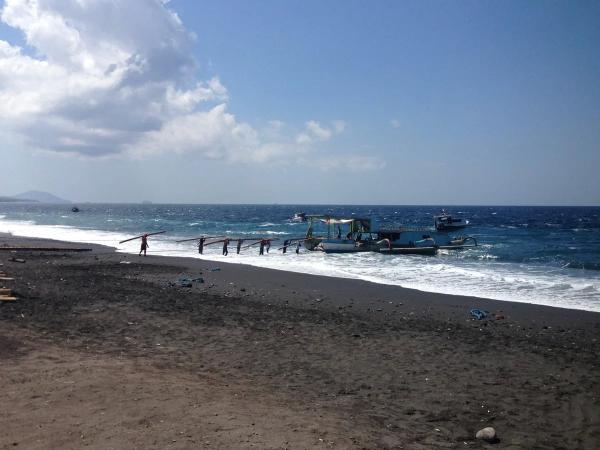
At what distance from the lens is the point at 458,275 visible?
876 inches

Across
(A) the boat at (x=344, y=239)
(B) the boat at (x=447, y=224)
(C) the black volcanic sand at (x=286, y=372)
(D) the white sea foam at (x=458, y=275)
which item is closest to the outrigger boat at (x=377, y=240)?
(A) the boat at (x=344, y=239)

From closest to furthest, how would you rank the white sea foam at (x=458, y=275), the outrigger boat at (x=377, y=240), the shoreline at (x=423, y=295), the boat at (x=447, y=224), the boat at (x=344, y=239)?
1. the shoreline at (x=423, y=295)
2. the white sea foam at (x=458, y=275)
3. the boat at (x=344, y=239)
4. the outrigger boat at (x=377, y=240)
5. the boat at (x=447, y=224)

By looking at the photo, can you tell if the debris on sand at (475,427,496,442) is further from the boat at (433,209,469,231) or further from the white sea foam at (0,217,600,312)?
the boat at (433,209,469,231)

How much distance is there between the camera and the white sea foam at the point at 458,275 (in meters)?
17.3

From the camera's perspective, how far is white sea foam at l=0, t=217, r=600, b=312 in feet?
56.7

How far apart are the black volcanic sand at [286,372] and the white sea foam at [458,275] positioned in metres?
2.58

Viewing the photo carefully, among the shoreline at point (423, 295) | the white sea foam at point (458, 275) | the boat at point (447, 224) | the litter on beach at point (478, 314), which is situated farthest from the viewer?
the boat at point (447, 224)

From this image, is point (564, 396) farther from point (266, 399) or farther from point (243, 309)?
point (243, 309)

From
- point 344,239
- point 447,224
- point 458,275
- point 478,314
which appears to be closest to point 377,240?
point 344,239

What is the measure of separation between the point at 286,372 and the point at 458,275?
1611 centimetres

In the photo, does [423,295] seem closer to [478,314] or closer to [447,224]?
[478,314]

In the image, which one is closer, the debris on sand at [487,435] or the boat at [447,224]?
the debris on sand at [487,435]

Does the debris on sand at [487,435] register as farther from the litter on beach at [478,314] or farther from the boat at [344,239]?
the boat at [344,239]

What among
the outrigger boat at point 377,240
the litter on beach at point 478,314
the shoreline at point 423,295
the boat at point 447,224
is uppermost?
the boat at point 447,224
